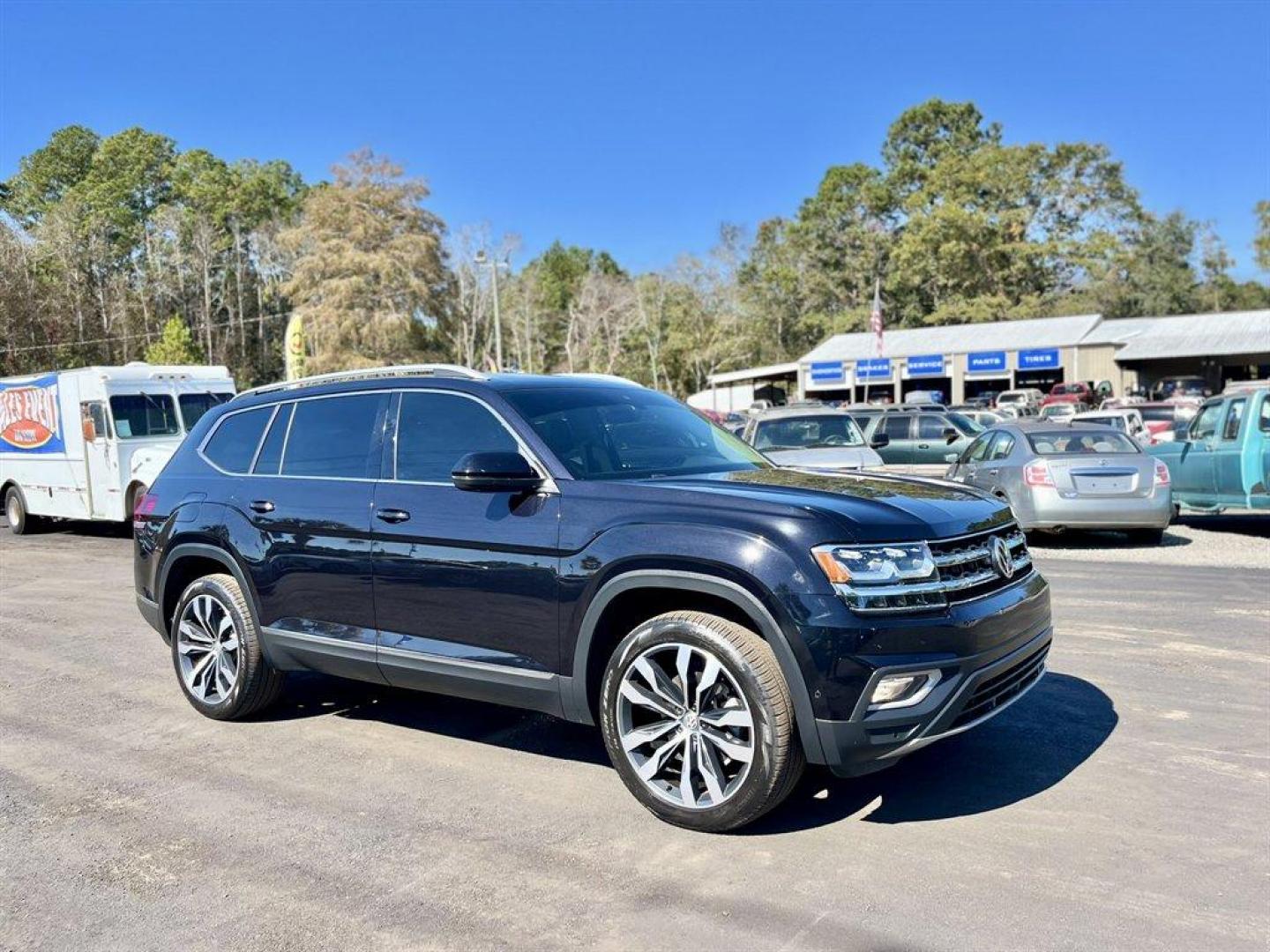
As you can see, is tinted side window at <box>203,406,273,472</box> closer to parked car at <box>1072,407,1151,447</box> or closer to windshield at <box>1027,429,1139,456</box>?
windshield at <box>1027,429,1139,456</box>

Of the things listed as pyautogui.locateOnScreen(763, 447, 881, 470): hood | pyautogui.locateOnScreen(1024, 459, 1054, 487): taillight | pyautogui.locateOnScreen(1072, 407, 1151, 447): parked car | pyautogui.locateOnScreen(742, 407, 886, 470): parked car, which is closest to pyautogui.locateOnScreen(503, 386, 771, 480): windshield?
pyautogui.locateOnScreen(1024, 459, 1054, 487): taillight

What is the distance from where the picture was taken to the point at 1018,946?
307cm

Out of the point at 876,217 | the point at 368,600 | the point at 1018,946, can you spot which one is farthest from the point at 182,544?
the point at 876,217

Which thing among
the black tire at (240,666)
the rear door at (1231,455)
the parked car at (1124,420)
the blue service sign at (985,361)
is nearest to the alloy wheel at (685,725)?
the black tire at (240,666)

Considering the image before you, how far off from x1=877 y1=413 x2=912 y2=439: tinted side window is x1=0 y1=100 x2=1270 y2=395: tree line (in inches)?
1701

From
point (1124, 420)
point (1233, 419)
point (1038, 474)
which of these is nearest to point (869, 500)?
point (1038, 474)

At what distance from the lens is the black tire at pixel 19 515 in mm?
17094

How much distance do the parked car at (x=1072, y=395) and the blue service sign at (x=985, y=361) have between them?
5179mm

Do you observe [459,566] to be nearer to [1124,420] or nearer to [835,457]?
[835,457]

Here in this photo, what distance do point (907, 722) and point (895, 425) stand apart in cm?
1711

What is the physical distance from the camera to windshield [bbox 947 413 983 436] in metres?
20.1

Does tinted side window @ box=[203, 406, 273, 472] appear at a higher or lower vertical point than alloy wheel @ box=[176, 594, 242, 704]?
higher

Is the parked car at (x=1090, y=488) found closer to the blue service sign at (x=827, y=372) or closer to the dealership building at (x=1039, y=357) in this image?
the dealership building at (x=1039, y=357)

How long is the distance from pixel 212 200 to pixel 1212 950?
90134 millimetres
